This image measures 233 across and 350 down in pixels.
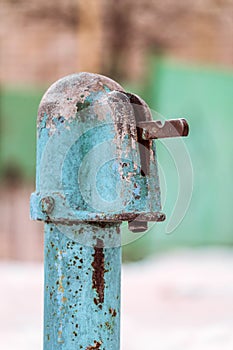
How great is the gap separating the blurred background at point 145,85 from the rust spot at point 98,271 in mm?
4883

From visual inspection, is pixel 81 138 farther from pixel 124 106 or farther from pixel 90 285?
pixel 90 285

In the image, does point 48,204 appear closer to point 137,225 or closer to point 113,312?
point 137,225

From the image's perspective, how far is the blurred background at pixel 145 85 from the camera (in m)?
7.60

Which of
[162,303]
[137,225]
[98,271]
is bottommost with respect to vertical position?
[162,303]

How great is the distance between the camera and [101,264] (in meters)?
2.22

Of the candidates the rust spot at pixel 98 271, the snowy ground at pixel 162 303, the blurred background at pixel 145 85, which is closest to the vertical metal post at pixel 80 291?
the rust spot at pixel 98 271

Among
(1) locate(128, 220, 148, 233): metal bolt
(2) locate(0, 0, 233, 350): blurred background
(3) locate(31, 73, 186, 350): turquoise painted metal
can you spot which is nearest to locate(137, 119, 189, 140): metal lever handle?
(3) locate(31, 73, 186, 350): turquoise painted metal

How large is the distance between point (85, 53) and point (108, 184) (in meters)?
5.86

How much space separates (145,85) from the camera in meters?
7.78

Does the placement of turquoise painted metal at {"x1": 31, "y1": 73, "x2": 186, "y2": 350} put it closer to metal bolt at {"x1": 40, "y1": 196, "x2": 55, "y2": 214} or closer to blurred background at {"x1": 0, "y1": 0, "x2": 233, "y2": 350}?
metal bolt at {"x1": 40, "y1": 196, "x2": 55, "y2": 214}

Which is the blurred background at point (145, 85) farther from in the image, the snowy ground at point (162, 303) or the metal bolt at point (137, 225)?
the metal bolt at point (137, 225)

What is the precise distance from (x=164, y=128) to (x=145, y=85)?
18.7 feet

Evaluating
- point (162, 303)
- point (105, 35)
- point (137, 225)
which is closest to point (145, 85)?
point (105, 35)

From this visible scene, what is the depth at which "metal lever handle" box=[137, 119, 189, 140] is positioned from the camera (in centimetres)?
213
